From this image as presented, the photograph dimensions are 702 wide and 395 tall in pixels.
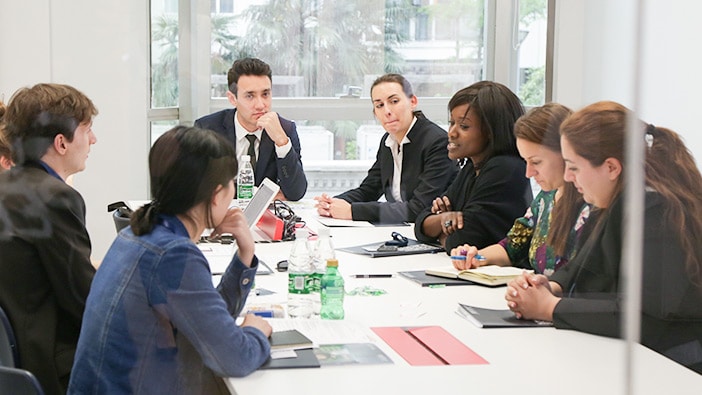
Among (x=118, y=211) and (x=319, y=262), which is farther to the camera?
(x=319, y=262)

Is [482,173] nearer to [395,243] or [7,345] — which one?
[395,243]

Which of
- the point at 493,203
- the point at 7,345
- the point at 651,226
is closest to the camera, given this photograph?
the point at 651,226

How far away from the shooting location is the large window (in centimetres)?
211

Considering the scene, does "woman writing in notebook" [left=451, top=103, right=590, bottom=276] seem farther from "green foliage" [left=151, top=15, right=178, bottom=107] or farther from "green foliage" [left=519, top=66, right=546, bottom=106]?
"green foliage" [left=151, top=15, right=178, bottom=107]

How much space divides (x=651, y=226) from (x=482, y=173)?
1.73m

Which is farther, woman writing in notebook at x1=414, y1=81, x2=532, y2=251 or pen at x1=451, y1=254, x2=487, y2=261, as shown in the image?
woman writing in notebook at x1=414, y1=81, x2=532, y2=251

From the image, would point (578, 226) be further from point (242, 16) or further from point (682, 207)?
point (242, 16)

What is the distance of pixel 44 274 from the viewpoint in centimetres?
209

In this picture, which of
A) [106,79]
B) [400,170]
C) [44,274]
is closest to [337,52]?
[106,79]

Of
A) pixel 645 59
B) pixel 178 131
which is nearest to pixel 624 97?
pixel 645 59

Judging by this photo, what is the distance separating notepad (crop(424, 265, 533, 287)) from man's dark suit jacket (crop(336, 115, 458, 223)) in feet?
2.16

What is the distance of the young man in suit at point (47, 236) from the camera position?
2072mm

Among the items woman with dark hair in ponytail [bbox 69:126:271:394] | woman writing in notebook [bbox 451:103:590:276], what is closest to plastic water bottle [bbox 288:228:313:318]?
woman with dark hair in ponytail [bbox 69:126:271:394]

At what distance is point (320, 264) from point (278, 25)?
646 millimetres
